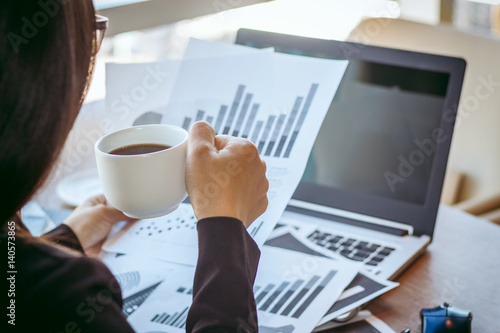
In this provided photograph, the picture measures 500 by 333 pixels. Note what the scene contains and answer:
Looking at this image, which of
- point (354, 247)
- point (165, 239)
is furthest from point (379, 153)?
point (165, 239)

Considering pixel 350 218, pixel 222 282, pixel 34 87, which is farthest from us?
pixel 350 218

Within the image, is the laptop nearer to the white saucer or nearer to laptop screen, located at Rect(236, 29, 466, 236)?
laptop screen, located at Rect(236, 29, 466, 236)

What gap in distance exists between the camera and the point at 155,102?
74 cm

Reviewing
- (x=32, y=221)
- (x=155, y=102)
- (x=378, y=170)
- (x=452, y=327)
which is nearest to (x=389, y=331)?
(x=452, y=327)

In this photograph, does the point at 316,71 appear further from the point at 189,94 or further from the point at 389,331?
the point at 389,331

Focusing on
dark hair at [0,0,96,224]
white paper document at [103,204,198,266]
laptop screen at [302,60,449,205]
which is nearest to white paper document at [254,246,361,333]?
white paper document at [103,204,198,266]

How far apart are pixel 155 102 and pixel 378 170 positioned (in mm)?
407

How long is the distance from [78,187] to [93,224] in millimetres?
217

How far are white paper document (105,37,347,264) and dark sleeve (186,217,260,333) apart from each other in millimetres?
108

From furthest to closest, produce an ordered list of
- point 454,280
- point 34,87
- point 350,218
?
point 350,218 → point 454,280 → point 34,87

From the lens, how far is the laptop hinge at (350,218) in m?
0.83

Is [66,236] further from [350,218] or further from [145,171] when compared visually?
[350,218]

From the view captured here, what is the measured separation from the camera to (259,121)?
2.27 feet

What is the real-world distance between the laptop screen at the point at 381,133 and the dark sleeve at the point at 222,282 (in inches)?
16.5
